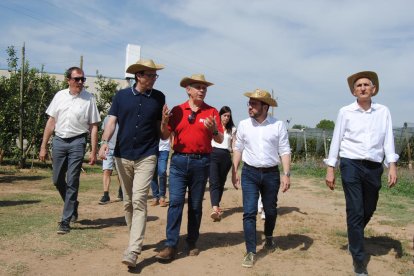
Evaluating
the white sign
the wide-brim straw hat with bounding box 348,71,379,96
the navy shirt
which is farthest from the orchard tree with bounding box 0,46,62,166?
the wide-brim straw hat with bounding box 348,71,379,96

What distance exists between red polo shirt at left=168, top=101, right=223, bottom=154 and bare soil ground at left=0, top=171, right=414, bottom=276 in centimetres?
126

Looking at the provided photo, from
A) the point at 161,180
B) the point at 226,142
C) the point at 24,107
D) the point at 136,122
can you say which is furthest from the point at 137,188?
the point at 24,107

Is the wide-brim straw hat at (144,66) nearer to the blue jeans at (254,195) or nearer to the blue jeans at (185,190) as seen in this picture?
the blue jeans at (185,190)

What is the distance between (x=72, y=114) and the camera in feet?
19.9

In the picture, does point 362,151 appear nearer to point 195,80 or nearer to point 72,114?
point 195,80

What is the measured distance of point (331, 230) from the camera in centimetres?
675

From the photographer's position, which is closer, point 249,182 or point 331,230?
point 249,182

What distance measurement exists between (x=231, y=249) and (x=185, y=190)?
98cm

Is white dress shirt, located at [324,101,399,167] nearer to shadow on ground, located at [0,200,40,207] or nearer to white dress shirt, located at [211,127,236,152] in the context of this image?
white dress shirt, located at [211,127,236,152]

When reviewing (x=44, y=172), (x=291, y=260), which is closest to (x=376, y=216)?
(x=291, y=260)

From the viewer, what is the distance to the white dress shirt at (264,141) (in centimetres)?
530

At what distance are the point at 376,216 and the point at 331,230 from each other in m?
1.84

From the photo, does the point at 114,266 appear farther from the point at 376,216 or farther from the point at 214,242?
the point at 376,216

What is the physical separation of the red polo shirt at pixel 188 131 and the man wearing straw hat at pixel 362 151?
1427mm
